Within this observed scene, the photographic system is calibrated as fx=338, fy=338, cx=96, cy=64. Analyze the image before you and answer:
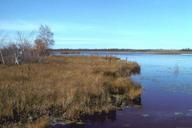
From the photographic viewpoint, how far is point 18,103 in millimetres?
11969

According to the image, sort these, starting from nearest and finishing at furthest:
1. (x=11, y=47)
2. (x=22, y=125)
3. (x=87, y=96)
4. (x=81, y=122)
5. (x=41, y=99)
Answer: (x=22, y=125) < (x=81, y=122) < (x=41, y=99) < (x=87, y=96) < (x=11, y=47)

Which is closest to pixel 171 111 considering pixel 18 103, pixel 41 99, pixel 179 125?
pixel 179 125

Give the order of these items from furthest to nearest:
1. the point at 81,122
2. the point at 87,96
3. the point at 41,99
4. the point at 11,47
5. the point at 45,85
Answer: the point at 11,47
the point at 45,85
the point at 87,96
the point at 41,99
the point at 81,122

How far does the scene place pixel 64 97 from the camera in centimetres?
1350

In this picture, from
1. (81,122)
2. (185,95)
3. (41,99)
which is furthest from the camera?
(185,95)

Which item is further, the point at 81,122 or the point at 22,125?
the point at 81,122

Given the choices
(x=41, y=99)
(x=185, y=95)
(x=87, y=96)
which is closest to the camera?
(x=41, y=99)

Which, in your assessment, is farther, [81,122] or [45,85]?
[45,85]

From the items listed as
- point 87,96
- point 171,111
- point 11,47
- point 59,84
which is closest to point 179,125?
point 171,111

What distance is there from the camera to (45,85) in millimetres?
16094

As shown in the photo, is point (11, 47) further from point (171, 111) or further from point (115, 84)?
point (171, 111)

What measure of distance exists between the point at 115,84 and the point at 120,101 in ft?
11.0

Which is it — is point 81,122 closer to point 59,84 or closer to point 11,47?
point 59,84

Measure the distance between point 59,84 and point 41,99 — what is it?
335 centimetres
